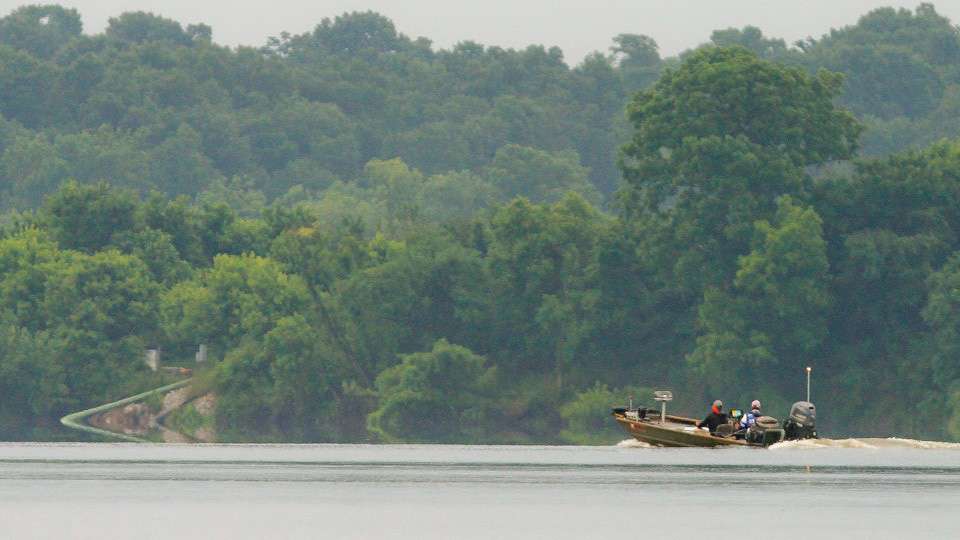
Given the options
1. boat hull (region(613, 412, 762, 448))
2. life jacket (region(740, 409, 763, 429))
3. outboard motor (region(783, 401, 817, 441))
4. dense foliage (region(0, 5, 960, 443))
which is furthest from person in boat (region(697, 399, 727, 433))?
dense foliage (region(0, 5, 960, 443))

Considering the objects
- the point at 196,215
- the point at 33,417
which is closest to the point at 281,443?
the point at 33,417

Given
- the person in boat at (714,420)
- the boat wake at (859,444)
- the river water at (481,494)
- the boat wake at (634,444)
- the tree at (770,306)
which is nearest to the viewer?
the river water at (481,494)

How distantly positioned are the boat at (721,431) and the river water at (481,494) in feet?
1.65

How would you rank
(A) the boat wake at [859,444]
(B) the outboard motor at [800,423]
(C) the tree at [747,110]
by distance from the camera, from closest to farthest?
(A) the boat wake at [859,444] → (B) the outboard motor at [800,423] → (C) the tree at [747,110]

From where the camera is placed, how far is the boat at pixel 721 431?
8588 centimetres

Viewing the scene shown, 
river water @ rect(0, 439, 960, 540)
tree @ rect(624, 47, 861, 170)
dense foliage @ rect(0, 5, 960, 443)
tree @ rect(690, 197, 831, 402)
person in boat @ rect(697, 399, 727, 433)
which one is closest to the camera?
river water @ rect(0, 439, 960, 540)

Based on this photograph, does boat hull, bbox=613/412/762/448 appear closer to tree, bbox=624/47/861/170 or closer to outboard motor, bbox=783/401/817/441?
outboard motor, bbox=783/401/817/441

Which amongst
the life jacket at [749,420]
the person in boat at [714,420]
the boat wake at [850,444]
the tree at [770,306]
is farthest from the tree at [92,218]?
the life jacket at [749,420]

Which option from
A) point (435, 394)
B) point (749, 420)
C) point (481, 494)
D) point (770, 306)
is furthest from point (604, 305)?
point (481, 494)

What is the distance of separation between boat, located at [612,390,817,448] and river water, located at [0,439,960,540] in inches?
19.8

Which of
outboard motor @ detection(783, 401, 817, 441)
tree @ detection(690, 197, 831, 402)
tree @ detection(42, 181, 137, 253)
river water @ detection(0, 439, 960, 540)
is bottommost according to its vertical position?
river water @ detection(0, 439, 960, 540)

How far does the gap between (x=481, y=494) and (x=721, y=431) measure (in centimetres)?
2840

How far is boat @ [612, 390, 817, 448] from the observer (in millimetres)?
85875

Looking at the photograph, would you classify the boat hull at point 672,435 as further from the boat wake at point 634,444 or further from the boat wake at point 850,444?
the boat wake at point 850,444
